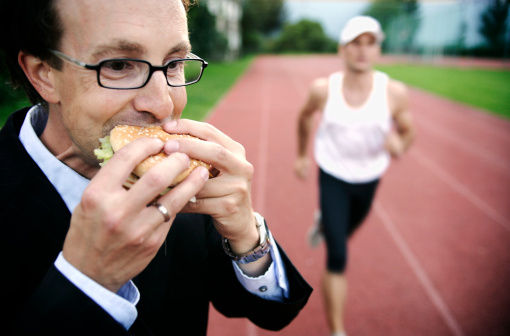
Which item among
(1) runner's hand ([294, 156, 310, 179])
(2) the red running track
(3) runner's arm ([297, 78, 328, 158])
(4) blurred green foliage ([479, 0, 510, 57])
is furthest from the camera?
(4) blurred green foliage ([479, 0, 510, 57])

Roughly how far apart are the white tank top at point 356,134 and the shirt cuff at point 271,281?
1.89 meters

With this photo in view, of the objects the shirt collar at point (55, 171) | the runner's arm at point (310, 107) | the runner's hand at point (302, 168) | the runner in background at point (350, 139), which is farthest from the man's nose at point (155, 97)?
the runner's hand at point (302, 168)

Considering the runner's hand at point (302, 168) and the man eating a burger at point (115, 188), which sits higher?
the man eating a burger at point (115, 188)

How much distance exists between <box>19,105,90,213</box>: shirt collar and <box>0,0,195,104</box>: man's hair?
27 centimetres

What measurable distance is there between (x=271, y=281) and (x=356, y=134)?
205 centimetres

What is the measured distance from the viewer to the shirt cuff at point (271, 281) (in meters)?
1.36

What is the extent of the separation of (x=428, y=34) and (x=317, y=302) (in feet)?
162

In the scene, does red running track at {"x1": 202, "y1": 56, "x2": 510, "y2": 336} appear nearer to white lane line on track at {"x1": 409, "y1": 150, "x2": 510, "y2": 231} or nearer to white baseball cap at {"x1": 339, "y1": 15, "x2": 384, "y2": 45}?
white lane line on track at {"x1": 409, "y1": 150, "x2": 510, "y2": 231}

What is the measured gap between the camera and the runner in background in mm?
3000

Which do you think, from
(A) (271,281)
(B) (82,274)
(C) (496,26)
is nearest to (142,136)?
(B) (82,274)

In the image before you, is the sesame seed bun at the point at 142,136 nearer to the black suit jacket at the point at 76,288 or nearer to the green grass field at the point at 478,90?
the black suit jacket at the point at 76,288

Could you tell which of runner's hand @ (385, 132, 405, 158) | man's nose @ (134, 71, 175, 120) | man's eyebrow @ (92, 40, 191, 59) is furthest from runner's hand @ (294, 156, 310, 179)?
man's eyebrow @ (92, 40, 191, 59)

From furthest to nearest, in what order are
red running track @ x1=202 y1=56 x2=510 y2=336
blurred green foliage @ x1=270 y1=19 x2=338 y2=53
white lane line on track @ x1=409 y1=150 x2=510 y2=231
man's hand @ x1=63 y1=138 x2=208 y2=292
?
blurred green foliage @ x1=270 y1=19 x2=338 y2=53, white lane line on track @ x1=409 y1=150 x2=510 y2=231, red running track @ x1=202 y1=56 x2=510 y2=336, man's hand @ x1=63 y1=138 x2=208 y2=292

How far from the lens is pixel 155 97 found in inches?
45.3
